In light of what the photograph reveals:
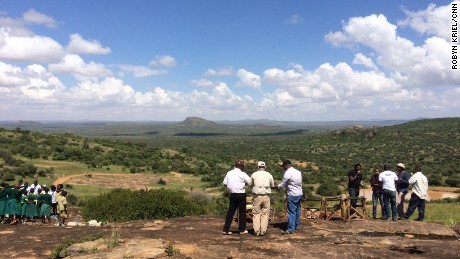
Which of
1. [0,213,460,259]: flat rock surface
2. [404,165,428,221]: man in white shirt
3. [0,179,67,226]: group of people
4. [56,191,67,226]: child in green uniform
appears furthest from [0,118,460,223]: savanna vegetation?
[404,165,428,221]: man in white shirt

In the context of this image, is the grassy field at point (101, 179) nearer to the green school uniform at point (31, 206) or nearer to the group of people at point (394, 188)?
the green school uniform at point (31, 206)

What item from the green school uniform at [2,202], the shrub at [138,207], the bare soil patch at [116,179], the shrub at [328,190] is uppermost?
the green school uniform at [2,202]

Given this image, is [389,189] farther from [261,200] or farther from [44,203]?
[44,203]

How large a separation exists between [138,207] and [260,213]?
6.47 m

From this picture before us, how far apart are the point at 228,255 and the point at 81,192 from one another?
26064mm

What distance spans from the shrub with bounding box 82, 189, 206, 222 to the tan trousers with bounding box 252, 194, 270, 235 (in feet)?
19.5

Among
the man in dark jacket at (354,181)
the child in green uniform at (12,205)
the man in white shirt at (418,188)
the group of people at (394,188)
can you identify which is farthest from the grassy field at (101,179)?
the man in white shirt at (418,188)

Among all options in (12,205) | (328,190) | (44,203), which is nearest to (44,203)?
(44,203)

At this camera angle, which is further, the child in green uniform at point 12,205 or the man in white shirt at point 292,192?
the child in green uniform at point 12,205

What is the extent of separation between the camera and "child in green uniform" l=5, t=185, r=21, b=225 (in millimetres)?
13727

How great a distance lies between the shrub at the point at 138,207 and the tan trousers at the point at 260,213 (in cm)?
595

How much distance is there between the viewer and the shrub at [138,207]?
14930mm

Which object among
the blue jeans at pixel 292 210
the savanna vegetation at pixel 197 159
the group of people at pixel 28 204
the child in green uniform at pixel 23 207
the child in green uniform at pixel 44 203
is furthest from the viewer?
the savanna vegetation at pixel 197 159

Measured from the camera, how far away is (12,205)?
45.3ft
